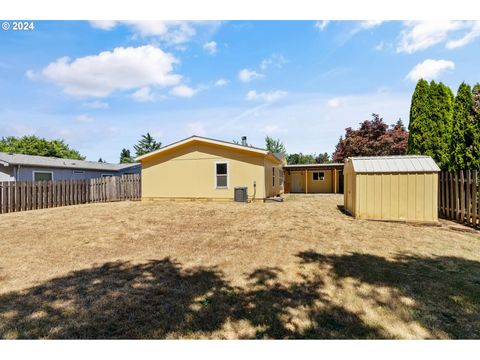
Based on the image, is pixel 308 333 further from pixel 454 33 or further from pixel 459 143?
pixel 459 143

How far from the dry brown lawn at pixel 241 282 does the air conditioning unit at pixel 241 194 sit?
591 centimetres

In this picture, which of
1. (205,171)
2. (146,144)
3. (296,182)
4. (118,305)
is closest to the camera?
(118,305)

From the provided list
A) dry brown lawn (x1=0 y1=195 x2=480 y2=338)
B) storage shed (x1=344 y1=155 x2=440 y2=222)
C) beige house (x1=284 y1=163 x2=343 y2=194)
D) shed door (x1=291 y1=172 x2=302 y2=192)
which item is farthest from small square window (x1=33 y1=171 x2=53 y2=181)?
shed door (x1=291 y1=172 x2=302 y2=192)

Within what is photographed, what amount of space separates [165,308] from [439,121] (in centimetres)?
1337

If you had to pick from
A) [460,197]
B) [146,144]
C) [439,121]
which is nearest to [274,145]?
[146,144]

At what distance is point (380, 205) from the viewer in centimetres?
918

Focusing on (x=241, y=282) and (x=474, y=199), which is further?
(x=474, y=199)

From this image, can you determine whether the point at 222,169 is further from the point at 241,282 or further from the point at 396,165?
the point at 241,282

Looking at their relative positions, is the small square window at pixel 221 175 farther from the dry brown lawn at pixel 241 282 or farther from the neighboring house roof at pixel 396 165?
the neighboring house roof at pixel 396 165

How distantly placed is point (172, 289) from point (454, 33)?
8.98m

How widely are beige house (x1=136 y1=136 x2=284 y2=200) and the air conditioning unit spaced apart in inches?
14.8

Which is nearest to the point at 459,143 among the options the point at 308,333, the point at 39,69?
the point at 308,333

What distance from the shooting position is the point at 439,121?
1123cm

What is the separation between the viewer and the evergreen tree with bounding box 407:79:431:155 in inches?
448
